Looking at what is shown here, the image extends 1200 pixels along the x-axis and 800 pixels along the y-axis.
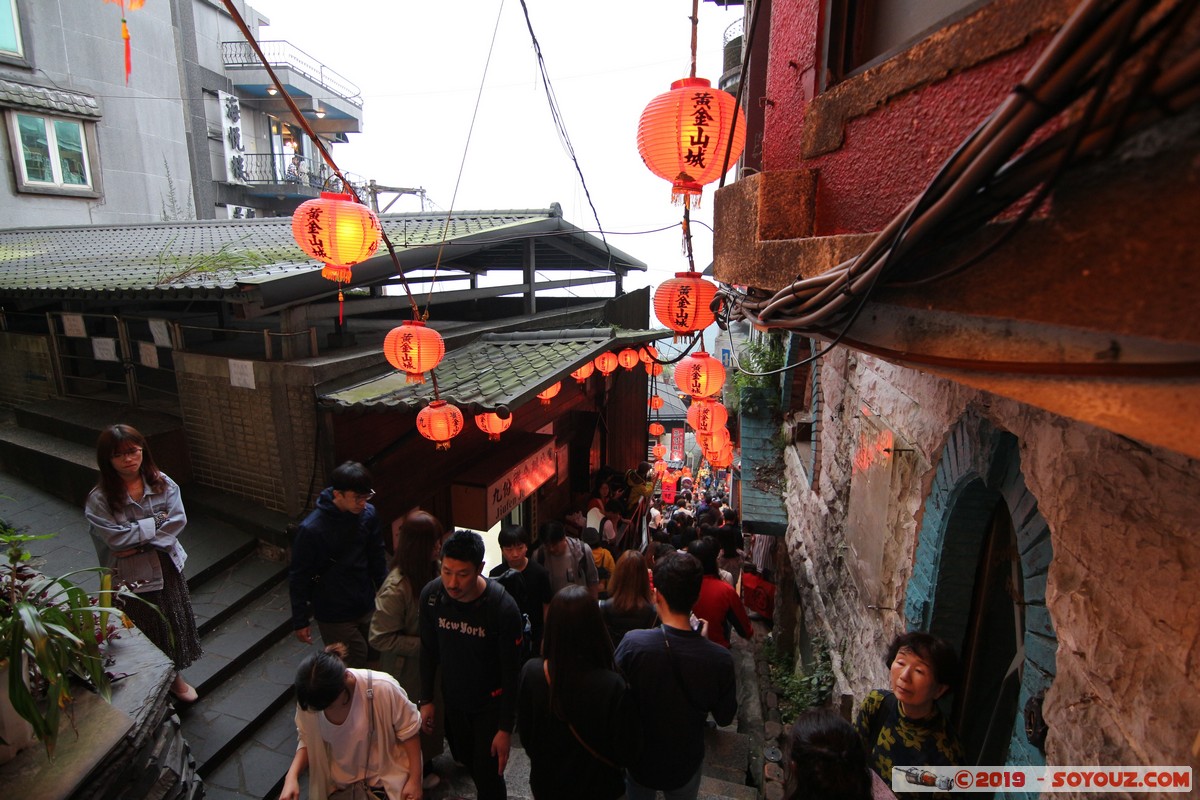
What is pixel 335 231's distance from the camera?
505 cm

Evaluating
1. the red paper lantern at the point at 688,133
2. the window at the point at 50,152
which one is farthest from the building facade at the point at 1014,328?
the window at the point at 50,152

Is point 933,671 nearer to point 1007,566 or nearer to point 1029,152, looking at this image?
point 1007,566

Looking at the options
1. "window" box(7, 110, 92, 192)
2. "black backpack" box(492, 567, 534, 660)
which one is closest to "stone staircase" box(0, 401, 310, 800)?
"black backpack" box(492, 567, 534, 660)

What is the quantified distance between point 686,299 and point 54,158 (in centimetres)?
2088

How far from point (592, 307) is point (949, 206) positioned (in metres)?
13.8

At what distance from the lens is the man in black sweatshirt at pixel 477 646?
3.63 meters

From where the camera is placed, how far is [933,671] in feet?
8.66

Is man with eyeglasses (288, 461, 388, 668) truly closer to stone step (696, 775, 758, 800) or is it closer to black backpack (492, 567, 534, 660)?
black backpack (492, 567, 534, 660)

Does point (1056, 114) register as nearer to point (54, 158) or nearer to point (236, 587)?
point (236, 587)

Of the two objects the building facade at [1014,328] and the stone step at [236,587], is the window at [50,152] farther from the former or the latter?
the building facade at [1014,328]

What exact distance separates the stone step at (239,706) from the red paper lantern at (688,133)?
6.12 metres

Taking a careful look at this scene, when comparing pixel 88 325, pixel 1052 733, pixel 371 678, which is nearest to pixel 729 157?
pixel 1052 733

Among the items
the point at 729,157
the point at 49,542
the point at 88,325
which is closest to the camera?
the point at 729,157

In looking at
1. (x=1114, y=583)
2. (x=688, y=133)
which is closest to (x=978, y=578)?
(x=1114, y=583)
